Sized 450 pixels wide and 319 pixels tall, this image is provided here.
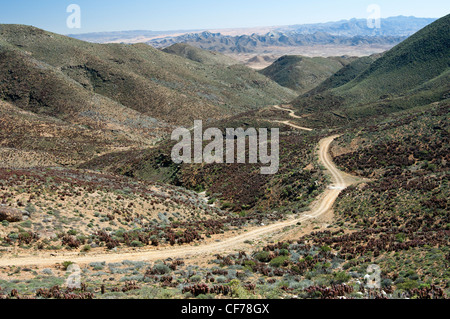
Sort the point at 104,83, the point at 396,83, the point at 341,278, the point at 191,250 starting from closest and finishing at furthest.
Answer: the point at 341,278 < the point at 191,250 < the point at 396,83 < the point at 104,83

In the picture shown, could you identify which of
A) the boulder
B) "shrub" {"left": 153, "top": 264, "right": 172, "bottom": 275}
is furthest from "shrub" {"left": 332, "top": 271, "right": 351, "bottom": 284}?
the boulder

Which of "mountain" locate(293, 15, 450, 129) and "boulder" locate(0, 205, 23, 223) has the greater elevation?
"mountain" locate(293, 15, 450, 129)

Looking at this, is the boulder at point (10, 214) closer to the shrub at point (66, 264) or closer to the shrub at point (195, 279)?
the shrub at point (66, 264)

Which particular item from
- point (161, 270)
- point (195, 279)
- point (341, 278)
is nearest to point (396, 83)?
point (341, 278)

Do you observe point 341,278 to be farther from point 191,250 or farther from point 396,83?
point 396,83

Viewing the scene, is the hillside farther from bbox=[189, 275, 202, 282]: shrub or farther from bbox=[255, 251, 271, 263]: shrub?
bbox=[189, 275, 202, 282]: shrub

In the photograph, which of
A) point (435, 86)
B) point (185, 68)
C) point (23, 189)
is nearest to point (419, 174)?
point (23, 189)
